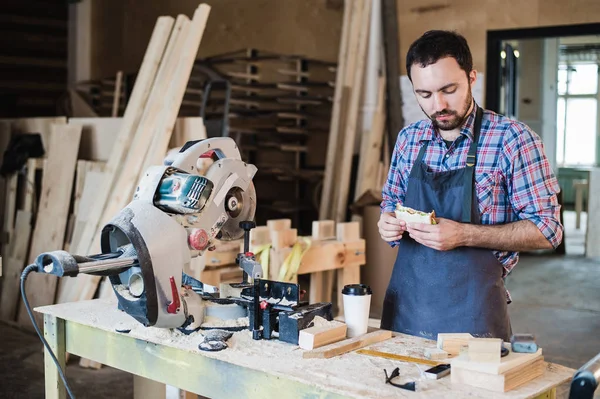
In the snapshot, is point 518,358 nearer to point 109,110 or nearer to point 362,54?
point 362,54

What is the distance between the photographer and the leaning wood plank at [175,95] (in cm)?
445

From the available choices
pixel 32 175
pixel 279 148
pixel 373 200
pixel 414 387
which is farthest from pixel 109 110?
pixel 414 387

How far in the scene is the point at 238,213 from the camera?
2.22m

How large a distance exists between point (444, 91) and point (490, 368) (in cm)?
91

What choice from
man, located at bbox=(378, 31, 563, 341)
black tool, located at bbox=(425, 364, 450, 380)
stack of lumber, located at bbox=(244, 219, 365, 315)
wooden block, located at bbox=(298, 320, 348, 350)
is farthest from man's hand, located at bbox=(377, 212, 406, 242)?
stack of lumber, located at bbox=(244, 219, 365, 315)

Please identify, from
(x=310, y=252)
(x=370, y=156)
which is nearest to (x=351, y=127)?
(x=370, y=156)

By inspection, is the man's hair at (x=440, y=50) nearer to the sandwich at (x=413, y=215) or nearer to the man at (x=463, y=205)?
the man at (x=463, y=205)

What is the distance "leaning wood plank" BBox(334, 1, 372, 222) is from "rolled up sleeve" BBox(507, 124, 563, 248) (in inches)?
147

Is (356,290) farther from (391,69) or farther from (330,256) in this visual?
(391,69)

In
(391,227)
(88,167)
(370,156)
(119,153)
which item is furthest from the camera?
(370,156)

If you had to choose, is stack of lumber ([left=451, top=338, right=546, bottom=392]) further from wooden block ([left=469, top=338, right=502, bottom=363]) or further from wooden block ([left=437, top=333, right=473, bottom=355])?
wooden block ([left=437, top=333, right=473, bottom=355])

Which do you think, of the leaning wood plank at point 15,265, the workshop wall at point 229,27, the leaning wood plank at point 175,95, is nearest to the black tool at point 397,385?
the leaning wood plank at point 175,95

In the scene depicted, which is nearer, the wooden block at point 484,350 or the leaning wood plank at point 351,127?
the wooden block at point 484,350

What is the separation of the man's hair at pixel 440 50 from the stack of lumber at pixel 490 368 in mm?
904
